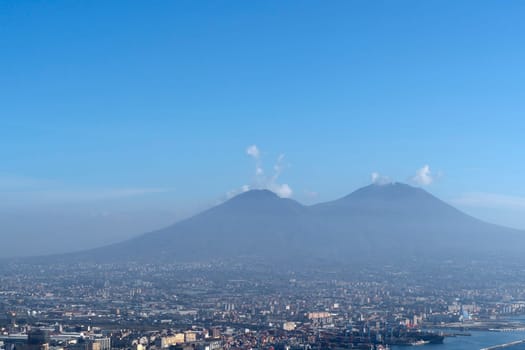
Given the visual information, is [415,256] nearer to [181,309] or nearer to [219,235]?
[219,235]

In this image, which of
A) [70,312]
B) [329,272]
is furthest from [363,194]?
[70,312]

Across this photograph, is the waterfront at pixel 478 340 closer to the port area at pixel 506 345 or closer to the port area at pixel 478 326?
the port area at pixel 506 345

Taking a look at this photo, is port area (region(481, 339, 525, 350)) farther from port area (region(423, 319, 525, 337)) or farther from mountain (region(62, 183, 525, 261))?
mountain (region(62, 183, 525, 261))

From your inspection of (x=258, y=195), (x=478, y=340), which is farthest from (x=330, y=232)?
(x=478, y=340)

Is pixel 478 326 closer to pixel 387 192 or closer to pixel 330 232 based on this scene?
pixel 330 232

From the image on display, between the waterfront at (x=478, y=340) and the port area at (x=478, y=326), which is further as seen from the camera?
the port area at (x=478, y=326)

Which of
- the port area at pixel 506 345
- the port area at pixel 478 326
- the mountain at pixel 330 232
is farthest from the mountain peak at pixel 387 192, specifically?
the port area at pixel 506 345
